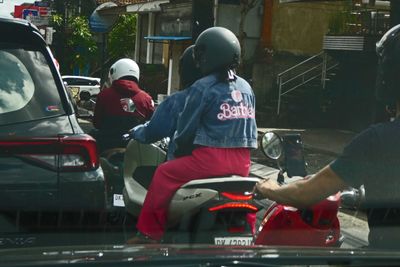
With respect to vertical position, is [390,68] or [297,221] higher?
[390,68]

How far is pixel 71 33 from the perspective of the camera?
36562mm

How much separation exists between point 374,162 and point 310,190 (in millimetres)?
298

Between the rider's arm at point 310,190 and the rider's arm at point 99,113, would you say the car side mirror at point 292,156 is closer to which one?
the rider's arm at point 310,190

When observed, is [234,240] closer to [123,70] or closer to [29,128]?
[29,128]

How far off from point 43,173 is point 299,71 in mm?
18476

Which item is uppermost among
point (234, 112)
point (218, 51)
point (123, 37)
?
point (218, 51)

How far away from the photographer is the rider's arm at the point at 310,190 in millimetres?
3012

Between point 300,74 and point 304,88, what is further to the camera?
point 300,74

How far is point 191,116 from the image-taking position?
412 centimetres

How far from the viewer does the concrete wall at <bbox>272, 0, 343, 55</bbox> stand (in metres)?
23.5

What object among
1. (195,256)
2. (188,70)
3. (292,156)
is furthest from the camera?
(188,70)

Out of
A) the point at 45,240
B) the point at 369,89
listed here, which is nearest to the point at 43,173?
the point at 45,240

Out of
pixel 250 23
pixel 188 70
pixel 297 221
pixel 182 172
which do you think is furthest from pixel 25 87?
pixel 250 23

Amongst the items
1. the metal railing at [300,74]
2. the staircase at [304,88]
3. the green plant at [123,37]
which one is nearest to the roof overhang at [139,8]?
the green plant at [123,37]
